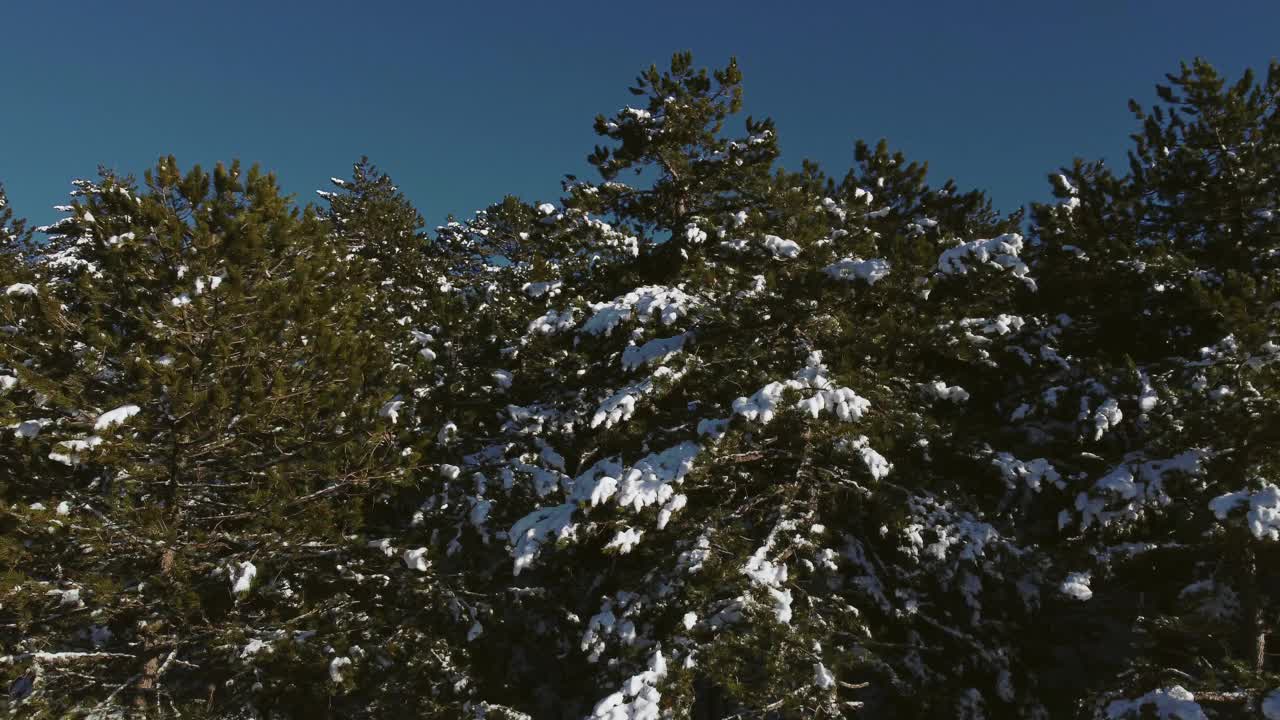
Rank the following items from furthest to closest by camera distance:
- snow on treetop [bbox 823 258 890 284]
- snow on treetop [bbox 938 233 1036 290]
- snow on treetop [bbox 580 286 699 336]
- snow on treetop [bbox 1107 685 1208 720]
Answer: snow on treetop [bbox 580 286 699 336]
snow on treetop [bbox 823 258 890 284]
snow on treetop [bbox 938 233 1036 290]
snow on treetop [bbox 1107 685 1208 720]

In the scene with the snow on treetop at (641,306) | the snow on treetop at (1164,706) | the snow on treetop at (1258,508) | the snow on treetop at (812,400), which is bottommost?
the snow on treetop at (1164,706)

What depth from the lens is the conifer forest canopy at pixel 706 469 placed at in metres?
6.43

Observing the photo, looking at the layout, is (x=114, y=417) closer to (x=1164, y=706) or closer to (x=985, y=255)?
(x=985, y=255)

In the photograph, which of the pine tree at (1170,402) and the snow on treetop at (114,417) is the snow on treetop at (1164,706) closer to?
the pine tree at (1170,402)

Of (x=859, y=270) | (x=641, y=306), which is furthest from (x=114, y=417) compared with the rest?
(x=859, y=270)

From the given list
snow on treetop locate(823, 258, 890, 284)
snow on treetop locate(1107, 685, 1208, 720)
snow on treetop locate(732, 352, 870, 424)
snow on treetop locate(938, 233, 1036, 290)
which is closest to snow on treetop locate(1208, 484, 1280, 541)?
snow on treetop locate(1107, 685, 1208, 720)

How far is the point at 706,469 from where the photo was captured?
7523mm

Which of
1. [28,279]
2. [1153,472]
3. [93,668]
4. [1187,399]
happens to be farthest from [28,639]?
[1187,399]

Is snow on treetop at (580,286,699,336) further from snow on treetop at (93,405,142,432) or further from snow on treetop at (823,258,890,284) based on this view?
snow on treetop at (93,405,142,432)

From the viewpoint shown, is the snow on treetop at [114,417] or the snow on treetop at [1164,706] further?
the snow on treetop at [114,417]

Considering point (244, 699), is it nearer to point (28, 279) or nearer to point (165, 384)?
point (165, 384)

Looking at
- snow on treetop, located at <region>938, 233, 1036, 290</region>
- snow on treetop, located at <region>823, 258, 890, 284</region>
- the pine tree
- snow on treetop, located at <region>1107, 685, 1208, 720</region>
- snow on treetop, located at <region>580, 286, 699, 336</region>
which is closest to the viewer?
snow on treetop, located at <region>1107, 685, 1208, 720</region>


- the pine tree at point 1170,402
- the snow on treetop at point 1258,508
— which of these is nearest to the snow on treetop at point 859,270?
the pine tree at point 1170,402

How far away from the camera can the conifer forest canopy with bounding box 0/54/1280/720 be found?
643cm
